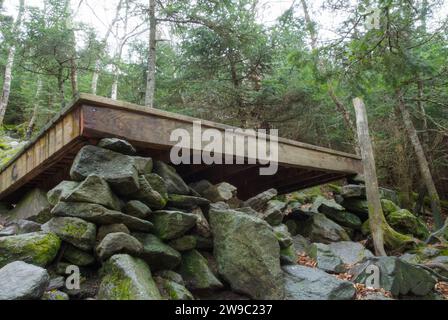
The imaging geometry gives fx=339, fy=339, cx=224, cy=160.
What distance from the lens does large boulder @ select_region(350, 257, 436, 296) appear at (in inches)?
153

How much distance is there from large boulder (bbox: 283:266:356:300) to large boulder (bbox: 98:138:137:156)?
2077 millimetres

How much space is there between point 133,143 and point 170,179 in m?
0.61

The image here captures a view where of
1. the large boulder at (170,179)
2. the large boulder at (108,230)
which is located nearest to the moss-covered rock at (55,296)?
the large boulder at (108,230)

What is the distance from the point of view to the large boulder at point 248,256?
3.16 m

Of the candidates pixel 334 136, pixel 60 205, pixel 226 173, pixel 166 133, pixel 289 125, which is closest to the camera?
pixel 60 205

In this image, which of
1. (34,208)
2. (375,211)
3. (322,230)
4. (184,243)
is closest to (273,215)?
(322,230)

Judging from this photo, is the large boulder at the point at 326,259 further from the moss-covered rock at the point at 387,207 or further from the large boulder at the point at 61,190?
the large boulder at the point at 61,190

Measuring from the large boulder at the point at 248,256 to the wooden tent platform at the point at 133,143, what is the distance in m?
1.14

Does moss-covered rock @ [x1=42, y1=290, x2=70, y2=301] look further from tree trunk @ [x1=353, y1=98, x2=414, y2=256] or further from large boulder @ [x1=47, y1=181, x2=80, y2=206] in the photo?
tree trunk @ [x1=353, y1=98, x2=414, y2=256]

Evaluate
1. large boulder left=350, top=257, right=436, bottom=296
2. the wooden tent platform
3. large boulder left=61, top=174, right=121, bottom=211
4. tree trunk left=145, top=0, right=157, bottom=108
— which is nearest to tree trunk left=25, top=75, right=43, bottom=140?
tree trunk left=145, top=0, right=157, bottom=108
